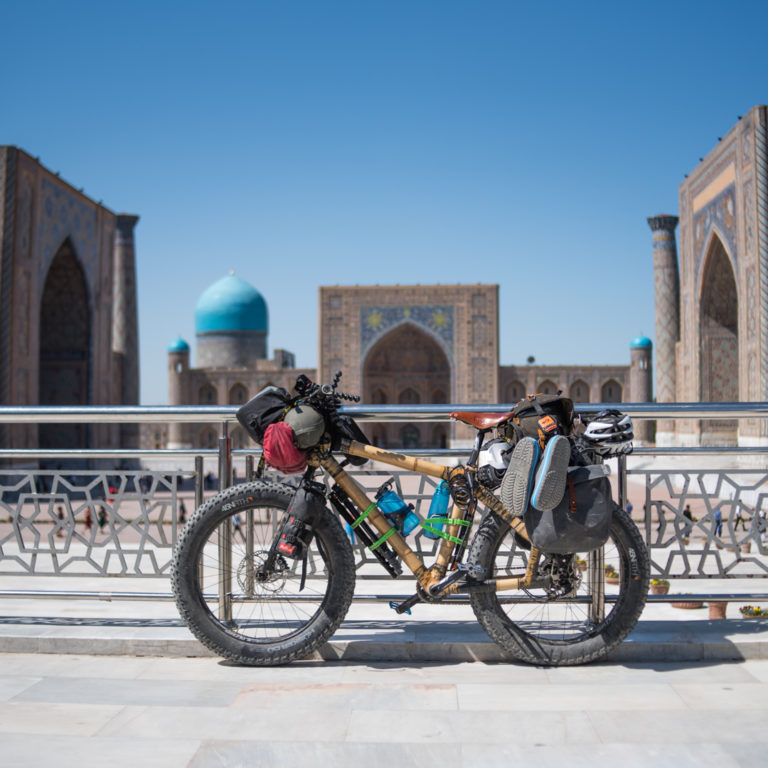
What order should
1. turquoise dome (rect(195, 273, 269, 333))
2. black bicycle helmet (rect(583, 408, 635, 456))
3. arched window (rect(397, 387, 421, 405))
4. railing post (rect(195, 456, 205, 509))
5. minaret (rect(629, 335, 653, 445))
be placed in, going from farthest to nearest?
turquoise dome (rect(195, 273, 269, 333)), arched window (rect(397, 387, 421, 405)), minaret (rect(629, 335, 653, 445)), railing post (rect(195, 456, 205, 509)), black bicycle helmet (rect(583, 408, 635, 456))

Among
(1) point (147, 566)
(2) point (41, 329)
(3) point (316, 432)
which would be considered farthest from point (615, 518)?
(2) point (41, 329)

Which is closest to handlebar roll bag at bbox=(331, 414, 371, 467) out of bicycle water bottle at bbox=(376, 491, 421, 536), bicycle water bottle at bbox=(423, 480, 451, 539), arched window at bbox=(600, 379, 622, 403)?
bicycle water bottle at bbox=(376, 491, 421, 536)

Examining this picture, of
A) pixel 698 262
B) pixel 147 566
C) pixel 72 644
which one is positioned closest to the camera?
pixel 72 644

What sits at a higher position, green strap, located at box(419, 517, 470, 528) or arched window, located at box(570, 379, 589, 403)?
arched window, located at box(570, 379, 589, 403)

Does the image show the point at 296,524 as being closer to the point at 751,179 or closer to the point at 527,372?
the point at 751,179

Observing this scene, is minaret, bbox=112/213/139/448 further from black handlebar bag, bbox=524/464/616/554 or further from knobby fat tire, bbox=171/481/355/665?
black handlebar bag, bbox=524/464/616/554

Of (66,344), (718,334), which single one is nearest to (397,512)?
(718,334)

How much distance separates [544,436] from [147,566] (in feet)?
11.2

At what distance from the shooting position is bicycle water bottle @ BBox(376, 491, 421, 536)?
2240mm

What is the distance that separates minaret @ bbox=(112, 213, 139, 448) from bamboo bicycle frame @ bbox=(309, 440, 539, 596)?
19.2 metres

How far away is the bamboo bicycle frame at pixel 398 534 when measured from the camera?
7.30 ft

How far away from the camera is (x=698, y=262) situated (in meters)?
17.6

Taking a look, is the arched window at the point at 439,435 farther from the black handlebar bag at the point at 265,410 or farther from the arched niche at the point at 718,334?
the black handlebar bag at the point at 265,410

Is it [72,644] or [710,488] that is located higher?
[72,644]
